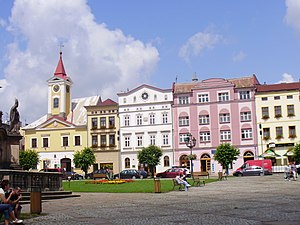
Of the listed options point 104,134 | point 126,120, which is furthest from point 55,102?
point 126,120

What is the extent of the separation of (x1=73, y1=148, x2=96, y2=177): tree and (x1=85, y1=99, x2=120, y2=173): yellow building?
2.89 metres

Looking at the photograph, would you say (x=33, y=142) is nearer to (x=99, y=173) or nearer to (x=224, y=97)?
(x=99, y=173)

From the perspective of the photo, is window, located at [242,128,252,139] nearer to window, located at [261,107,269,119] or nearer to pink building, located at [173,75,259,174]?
pink building, located at [173,75,259,174]

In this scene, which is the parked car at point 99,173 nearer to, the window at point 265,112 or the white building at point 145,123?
the white building at point 145,123

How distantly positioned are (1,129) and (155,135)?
41.8 meters

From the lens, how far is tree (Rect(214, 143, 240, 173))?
5788 centimetres

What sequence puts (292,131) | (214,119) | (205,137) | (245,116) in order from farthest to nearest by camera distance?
(205,137), (214,119), (245,116), (292,131)

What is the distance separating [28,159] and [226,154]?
27469 mm

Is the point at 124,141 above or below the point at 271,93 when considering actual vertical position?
below

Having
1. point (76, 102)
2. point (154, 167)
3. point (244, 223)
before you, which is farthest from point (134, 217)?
point (76, 102)

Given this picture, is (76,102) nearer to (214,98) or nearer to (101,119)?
(101,119)

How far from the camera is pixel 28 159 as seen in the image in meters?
64.2

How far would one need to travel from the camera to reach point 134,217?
1400 cm

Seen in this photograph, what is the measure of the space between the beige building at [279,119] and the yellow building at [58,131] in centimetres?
2647
